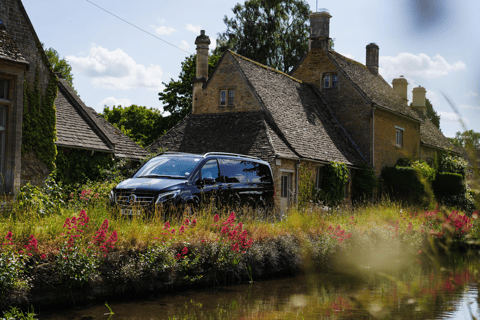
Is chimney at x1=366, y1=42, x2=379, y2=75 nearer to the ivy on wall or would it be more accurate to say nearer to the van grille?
the ivy on wall

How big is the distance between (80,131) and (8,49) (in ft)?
16.8

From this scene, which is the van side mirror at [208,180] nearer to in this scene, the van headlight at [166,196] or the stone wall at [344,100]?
the van headlight at [166,196]

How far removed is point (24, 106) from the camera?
43.1ft

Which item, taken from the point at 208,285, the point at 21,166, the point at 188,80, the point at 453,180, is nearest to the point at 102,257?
the point at 208,285

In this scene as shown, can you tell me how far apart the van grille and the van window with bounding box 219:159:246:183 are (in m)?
2.85

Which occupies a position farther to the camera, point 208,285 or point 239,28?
point 239,28

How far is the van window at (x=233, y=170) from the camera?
13.4 metres

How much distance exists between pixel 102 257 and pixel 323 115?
71.3 ft

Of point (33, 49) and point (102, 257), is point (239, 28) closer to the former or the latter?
point (33, 49)

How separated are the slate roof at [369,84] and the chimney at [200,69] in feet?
27.2

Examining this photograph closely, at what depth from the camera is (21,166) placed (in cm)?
1292

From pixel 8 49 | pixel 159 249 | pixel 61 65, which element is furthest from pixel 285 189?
pixel 61 65

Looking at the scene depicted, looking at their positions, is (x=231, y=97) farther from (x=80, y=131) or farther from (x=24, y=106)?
(x=24, y=106)

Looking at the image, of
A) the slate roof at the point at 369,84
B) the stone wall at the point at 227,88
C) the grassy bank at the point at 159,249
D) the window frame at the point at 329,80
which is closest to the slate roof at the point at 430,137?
the slate roof at the point at 369,84
